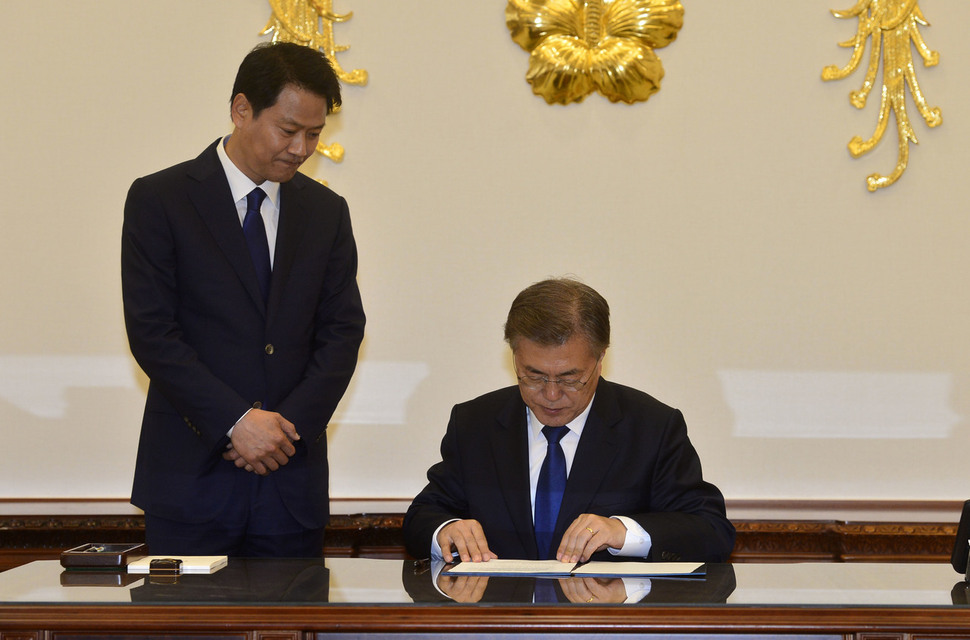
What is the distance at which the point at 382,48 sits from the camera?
420 cm

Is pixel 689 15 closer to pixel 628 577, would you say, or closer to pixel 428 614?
pixel 628 577

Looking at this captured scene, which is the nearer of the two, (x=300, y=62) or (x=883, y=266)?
(x=300, y=62)

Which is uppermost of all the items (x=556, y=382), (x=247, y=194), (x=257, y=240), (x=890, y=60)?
(x=890, y=60)

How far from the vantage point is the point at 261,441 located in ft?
8.96

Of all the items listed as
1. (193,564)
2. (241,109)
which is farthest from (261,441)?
(241,109)

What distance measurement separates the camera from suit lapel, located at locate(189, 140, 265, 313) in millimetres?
2934

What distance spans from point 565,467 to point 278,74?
4.36ft

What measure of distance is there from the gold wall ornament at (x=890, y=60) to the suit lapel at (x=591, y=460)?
2.01 metres

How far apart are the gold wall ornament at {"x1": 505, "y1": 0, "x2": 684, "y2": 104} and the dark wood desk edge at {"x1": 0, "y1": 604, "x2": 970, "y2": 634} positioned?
2.66 metres

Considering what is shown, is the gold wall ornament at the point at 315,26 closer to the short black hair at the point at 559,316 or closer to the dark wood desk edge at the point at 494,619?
the short black hair at the point at 559,316

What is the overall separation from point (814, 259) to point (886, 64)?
810 millimetres

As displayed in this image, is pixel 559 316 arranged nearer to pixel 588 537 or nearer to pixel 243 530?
pixel 588 537

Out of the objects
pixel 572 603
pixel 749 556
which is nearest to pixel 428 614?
pixel 572 603

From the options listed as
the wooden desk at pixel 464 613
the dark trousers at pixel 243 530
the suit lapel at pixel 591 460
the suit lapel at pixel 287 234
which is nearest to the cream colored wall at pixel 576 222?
the suit lapel at pixel 287 234
